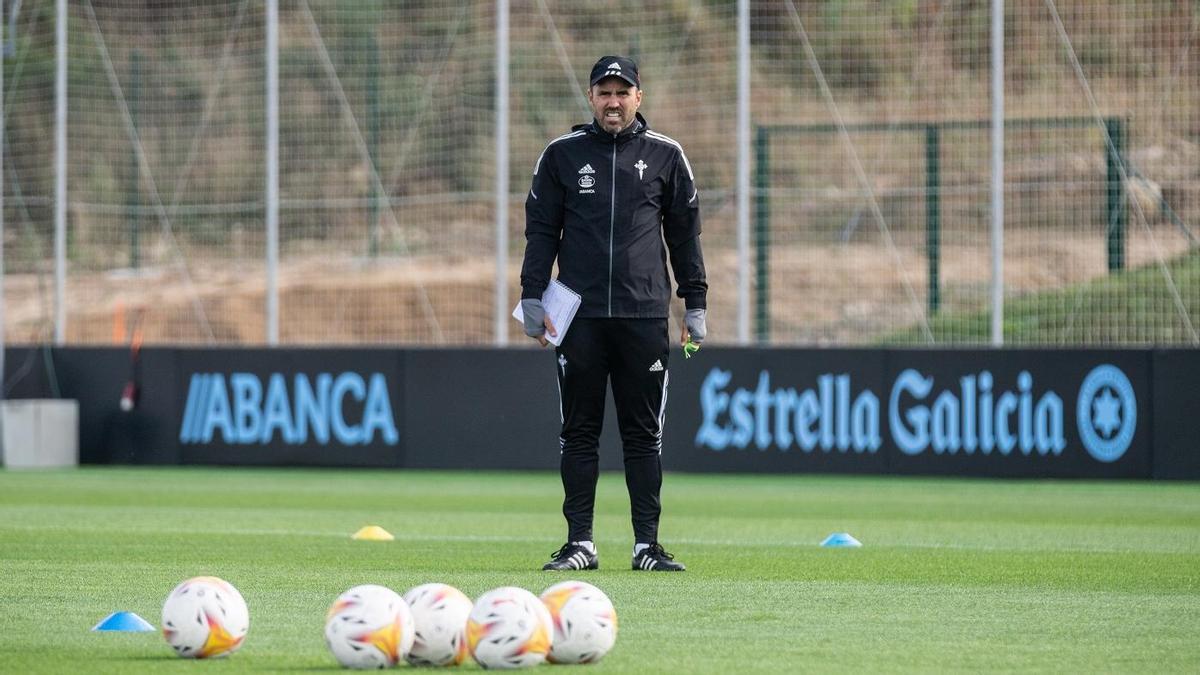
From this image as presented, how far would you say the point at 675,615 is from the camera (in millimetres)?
7172

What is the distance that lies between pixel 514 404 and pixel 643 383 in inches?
413

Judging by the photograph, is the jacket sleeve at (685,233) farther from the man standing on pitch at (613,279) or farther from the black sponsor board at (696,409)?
the black sponsor board at (696,409)

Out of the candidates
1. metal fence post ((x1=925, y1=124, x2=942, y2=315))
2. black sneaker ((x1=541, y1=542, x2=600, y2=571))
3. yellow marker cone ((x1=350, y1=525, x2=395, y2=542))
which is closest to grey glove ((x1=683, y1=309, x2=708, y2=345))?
black sneaker ((x1=541, y1=542, x2=600, y2=571))

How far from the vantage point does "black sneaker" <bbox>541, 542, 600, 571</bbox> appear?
8766mm

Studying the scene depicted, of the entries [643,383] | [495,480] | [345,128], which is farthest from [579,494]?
[345,128]

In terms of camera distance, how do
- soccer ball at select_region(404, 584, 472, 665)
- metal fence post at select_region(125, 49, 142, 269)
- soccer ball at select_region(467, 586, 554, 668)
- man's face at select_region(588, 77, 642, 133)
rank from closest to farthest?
soccer ball at select_region(467, 586, 554, 668) → soccer ball at select_region(404, 584, 472, 665) → man's face at select_region(588, 77, 642, 133) → metal fence post at select_region(125, 49, 142, 269)

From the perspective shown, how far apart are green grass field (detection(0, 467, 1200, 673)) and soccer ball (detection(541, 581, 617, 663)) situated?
0.22ft

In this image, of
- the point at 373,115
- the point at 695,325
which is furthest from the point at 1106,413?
the point at 695,325

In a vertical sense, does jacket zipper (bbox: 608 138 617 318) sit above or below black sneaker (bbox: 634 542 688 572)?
above

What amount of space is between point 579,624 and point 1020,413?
12.7m

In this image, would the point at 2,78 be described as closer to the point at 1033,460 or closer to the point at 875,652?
the point at 1033,460

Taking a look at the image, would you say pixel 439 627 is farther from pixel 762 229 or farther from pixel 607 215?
pixel 762 229

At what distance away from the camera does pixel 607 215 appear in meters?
8.96

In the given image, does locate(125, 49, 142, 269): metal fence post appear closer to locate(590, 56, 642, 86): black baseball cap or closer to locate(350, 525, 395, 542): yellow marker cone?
locate(350, 525, 395, 542): yellow marker cone
